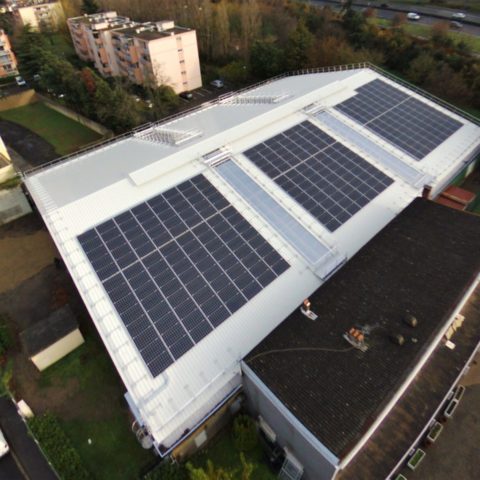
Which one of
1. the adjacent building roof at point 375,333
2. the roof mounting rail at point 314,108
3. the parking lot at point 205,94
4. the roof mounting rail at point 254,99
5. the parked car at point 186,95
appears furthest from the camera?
the parked car at point 186,95

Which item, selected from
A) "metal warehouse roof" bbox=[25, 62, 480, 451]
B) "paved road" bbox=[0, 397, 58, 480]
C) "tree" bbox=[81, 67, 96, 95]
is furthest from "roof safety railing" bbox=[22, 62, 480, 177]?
"paved road" bbox=[0, 397, 58, 480]

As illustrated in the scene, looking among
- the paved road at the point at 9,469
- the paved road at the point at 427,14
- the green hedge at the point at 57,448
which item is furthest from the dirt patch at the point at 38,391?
the paved road at the point at 427,14

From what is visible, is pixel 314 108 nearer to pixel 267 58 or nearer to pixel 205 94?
pixel 267 58

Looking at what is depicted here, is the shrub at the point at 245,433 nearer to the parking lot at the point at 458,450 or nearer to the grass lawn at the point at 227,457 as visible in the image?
the grass lawn at the point at 227,457

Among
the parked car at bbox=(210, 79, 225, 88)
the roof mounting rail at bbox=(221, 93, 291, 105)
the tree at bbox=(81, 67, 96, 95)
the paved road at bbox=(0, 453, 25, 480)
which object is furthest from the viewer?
the parked car at bbox=(210, 79, 225, 88)

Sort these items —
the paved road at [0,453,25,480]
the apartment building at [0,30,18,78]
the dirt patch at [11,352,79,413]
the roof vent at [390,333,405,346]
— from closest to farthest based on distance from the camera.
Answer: the roof vent at [390,333,405,346]
the paved road at [0,453,25,480]
the dirt patch at [11,352,79,413]
the apartment building at [0,30,18,78]

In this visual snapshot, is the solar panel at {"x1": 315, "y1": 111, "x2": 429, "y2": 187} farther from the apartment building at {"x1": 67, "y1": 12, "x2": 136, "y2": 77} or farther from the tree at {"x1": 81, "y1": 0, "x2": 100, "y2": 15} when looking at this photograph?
the tree at {"x1": 81, "y1": 0, "x2": 100, "y2": 15}

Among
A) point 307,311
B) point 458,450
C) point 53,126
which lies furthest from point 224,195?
point 53,126
